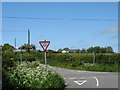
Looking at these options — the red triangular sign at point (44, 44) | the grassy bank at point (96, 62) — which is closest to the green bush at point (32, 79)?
the red triangular sign at point (44, 44)

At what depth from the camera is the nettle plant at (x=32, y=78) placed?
11.3 meters

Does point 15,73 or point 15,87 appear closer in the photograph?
point 15,87

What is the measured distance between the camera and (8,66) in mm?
13047

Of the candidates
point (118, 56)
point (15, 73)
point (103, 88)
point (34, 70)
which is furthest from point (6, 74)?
point (118, 56)

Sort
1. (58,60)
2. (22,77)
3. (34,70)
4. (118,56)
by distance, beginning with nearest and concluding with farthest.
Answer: (22,77)
(34,70)
(118,56)
(58,60)

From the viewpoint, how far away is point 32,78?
467 inches

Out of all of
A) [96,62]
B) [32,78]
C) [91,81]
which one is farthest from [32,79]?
[96,62]

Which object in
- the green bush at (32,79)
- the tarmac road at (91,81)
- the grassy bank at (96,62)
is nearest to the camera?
the green bush at (32,79)

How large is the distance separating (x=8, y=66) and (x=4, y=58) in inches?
19.7

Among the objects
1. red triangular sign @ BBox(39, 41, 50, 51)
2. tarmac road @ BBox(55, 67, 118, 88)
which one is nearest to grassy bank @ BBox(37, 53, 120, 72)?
tarmac road @ BBox(55, 67, 118, 88)

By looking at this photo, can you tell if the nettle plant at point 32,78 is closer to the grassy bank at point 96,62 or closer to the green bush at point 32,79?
the green bush at point 32,79

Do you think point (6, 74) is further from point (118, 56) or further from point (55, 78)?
point (118, 56)

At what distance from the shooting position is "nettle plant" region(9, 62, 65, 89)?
11.3 m

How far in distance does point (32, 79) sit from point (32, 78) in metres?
0.08
